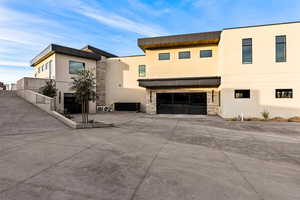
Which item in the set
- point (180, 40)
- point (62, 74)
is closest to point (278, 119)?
point (180, 40)

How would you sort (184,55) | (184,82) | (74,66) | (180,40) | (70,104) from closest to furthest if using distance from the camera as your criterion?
(184,82) → (180,40) → (184,55) → (70,104) → (74,66)

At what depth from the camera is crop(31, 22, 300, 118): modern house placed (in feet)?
49.3

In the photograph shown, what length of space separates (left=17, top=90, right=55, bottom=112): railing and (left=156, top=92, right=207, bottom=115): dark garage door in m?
11.8

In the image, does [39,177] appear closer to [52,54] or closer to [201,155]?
[201,155]

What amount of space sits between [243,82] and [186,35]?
319 inches

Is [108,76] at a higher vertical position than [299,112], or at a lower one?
higher

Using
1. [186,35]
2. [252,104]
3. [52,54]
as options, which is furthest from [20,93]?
[252,104]

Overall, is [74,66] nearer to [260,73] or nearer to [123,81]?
[123,81]

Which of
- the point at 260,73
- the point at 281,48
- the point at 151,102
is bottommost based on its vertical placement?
the point at 151,102

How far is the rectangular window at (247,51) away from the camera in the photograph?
1564 cm

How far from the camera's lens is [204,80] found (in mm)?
17359

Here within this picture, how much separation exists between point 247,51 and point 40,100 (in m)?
20.8

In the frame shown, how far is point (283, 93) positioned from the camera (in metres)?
15.0

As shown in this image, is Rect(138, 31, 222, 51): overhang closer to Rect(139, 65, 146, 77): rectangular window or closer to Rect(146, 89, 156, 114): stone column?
Rect(139, 65, 146, 77): rectangular window
